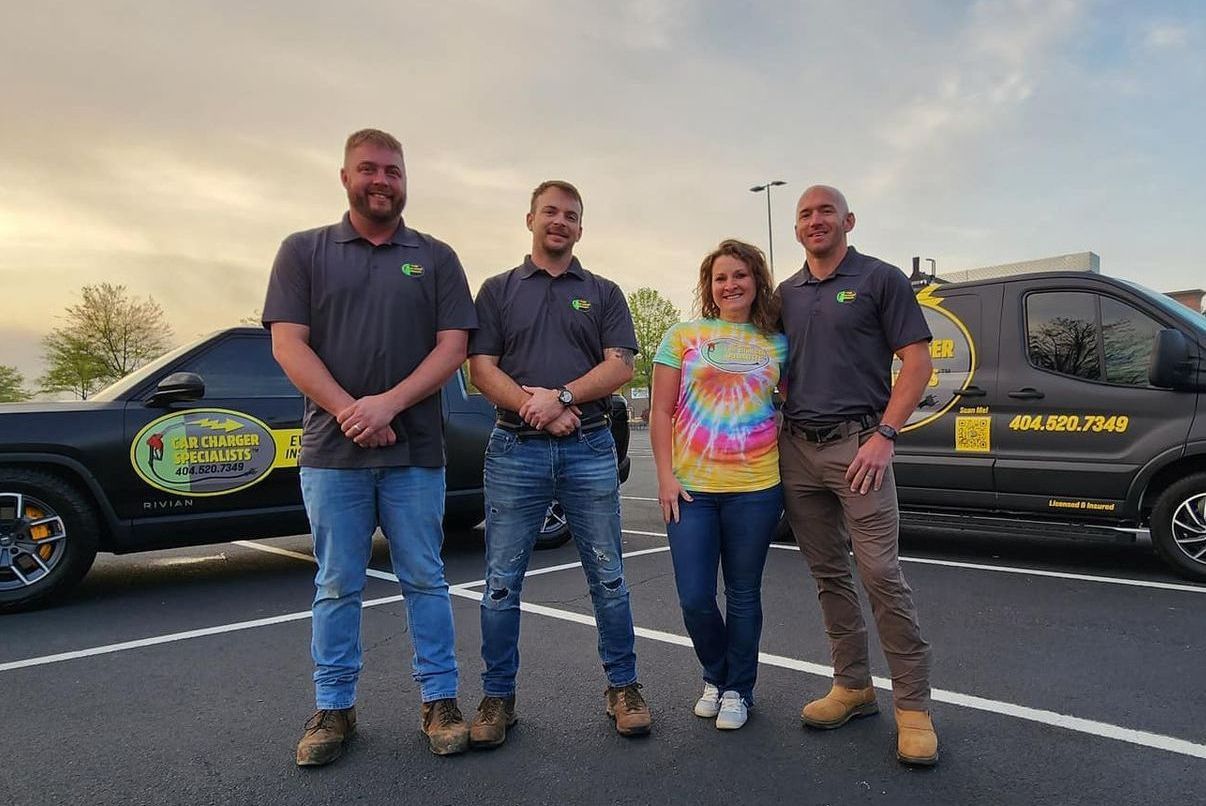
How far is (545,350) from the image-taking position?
2889 millimetres

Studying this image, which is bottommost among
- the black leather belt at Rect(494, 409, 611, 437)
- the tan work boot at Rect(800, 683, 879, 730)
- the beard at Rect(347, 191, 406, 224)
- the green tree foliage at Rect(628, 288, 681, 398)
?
the tan work boot at Rect(800, 683, 879, 730)

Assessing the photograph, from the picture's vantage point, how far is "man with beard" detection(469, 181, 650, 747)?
2850 millimetres

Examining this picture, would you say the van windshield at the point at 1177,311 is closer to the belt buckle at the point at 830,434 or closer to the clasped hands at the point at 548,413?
the belt buckle at the point at 830,434

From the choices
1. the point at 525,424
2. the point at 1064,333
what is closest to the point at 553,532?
the point at 525,424

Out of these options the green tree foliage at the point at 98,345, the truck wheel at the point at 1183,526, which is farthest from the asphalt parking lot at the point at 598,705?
the green tree foliage at the point at 98,345

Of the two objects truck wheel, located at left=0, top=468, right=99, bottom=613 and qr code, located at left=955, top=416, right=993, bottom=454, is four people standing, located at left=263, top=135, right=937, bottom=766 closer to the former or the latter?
truck wheel, located at left=0, top=468, right=99, bottom=613

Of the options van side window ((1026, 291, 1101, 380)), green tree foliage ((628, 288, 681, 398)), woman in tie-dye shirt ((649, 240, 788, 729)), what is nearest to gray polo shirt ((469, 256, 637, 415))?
woman in tie-dye shirt ((649, 240, 788, 729))

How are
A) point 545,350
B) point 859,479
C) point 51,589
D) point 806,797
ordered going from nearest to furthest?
1. point 806,797
2. point 859,479
3. point 545,350
4. point 51,589

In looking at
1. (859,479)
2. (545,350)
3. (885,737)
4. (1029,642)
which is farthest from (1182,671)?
(545,350)

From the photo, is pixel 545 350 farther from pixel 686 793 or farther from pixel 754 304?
pixel 686 793

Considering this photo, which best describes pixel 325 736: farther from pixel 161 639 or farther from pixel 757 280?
pixel 757 280

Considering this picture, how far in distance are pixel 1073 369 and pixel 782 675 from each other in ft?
11.7

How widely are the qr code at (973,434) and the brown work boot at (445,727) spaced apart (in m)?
4.49

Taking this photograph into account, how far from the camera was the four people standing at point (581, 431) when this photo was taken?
273cm
